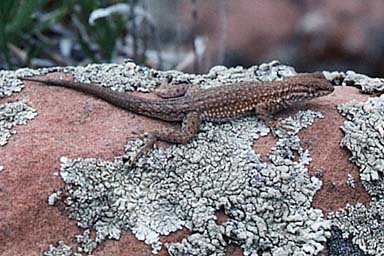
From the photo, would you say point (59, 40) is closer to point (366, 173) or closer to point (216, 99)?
point (216, 99)

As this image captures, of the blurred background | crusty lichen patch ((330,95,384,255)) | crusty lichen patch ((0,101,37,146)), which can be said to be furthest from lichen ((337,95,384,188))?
the blurred background

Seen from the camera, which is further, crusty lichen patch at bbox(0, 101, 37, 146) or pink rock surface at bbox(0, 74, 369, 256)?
crusty lichen patch at bbox(0, 101, 37, 146)

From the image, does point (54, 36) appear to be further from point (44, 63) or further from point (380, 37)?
point (380, 37)

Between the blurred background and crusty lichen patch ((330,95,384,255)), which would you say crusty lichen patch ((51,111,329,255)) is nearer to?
crusty lichen patch ((330,95,384,255))

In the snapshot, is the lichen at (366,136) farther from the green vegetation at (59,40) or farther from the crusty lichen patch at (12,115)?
the green vegetation at (59,40)

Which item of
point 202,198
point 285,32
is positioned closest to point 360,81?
point 202,198
